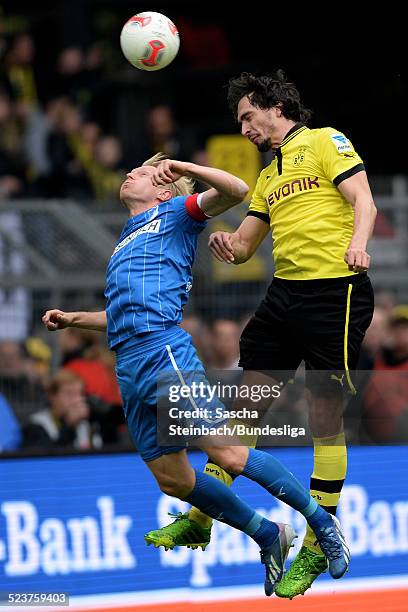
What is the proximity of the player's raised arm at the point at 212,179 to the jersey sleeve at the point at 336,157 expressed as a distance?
491mm

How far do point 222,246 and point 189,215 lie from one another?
0.27 meters

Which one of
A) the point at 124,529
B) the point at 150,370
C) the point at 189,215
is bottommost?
the point at 124,529

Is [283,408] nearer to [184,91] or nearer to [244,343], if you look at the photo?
[244,343]

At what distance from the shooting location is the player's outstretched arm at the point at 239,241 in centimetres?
738

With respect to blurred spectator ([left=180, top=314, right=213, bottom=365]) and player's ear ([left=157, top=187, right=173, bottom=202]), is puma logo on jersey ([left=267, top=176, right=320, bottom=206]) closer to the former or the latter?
player's ear ([left=157, top=187, right=173, bottom=202])

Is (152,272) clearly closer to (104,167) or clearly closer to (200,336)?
(200,336)

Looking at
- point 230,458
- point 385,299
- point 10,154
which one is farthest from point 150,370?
point 10,154

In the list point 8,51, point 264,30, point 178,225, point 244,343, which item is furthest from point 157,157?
point 264,30

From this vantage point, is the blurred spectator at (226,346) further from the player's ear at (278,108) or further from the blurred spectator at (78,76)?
the blurred spectator at (78,76)

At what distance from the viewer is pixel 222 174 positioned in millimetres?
6902

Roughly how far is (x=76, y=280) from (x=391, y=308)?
2.96 m

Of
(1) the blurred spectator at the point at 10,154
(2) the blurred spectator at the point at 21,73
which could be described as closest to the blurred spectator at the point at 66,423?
(1) the blurred spectator at the point at 10,154

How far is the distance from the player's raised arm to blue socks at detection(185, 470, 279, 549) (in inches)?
59.1

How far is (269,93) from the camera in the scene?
23.9 feet
